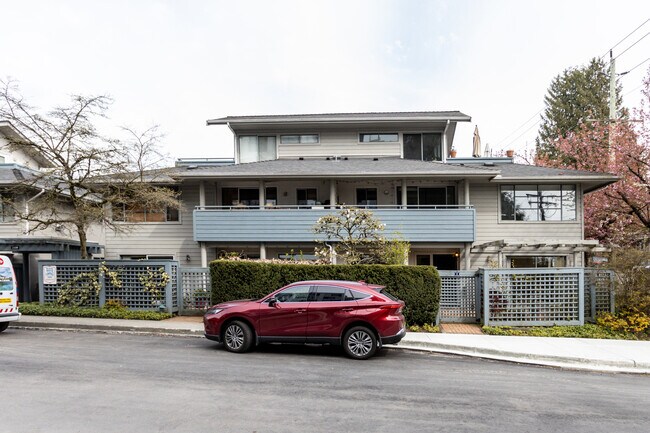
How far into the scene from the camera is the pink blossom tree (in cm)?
1938

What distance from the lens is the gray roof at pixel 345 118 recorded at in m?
20.9

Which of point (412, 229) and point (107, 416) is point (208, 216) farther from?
point (107, 416)

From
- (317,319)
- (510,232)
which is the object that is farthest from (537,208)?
(317,319)

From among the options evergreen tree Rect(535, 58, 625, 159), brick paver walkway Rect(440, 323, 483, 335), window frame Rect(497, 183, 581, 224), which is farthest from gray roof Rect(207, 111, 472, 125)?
evergreen tree Rect(535, 58, 625, 159)

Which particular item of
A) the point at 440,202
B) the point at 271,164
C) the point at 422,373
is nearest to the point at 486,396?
the point at 422,373

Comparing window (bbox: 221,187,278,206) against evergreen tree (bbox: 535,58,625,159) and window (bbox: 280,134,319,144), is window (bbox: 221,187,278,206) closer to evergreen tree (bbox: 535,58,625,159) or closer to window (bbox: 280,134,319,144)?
window (bbox: 280,134,319,144)

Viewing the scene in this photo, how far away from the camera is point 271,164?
794 inches

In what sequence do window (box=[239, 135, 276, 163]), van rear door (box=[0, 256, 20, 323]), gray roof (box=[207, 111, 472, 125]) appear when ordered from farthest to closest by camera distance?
window (box=[239, 135, 276, 163]), gray roof (box=[207, 111, 472, 125]), van rear door (box=[0, 256, 20, 323])

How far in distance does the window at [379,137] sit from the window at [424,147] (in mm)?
709

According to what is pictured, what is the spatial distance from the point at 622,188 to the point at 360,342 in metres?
17.9

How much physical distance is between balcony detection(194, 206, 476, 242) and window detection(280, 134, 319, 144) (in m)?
4.86

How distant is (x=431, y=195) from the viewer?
20031 millimetres

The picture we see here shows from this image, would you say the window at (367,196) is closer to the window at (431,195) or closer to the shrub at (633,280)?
the window at (431,195)

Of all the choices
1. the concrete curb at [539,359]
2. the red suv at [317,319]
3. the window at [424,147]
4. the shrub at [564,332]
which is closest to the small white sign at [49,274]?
the red suv at [317,319]
